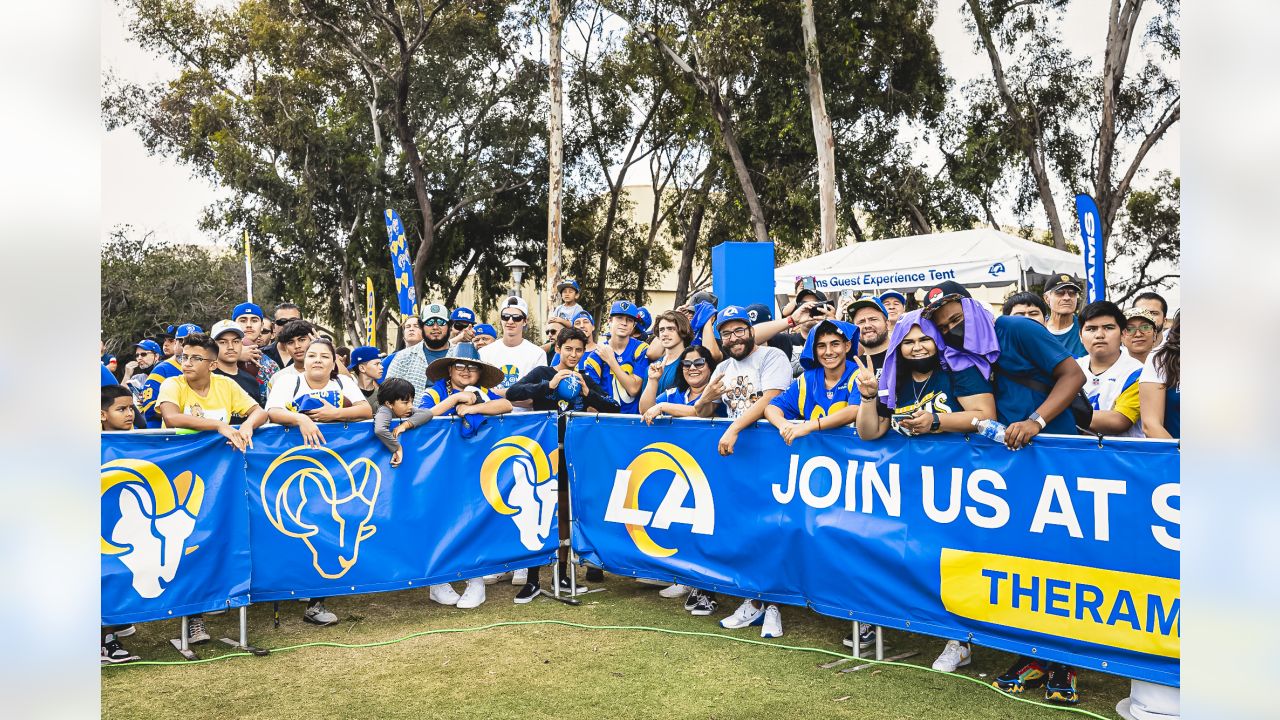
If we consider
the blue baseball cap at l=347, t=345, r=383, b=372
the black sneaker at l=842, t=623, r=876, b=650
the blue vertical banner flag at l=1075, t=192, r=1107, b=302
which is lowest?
the black sneaker at l=842, t=623, r=876, b=650

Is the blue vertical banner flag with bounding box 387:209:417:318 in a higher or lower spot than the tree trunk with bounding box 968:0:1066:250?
lower

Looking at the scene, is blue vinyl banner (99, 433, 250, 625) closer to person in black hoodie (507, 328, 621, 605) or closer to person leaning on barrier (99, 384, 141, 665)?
person leaning on barrier (99, 384, 141, 665)

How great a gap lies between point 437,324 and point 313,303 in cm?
2339

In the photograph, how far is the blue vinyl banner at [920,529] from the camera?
14.1ft

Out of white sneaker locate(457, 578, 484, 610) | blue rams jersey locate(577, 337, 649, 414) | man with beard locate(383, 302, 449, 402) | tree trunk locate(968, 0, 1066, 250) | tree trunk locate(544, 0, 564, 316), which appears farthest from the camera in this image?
tree trunk locate(968, 0, 1066, 250)

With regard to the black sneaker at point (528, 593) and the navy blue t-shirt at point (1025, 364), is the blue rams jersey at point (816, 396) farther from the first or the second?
the black sneaker at point (528, 593)

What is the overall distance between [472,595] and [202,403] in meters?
2.29

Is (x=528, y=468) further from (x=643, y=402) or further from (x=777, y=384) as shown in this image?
A: (x=777, y=384)

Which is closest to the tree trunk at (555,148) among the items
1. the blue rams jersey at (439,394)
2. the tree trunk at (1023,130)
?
the tree trunk at (1023,130)

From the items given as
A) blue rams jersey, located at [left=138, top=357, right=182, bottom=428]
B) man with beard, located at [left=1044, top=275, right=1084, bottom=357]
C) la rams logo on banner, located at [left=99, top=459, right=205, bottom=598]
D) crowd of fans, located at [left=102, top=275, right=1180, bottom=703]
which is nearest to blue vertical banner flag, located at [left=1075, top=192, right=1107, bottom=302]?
crowd of fans, located at [left=102, top=275, right=1180, bottom=703]

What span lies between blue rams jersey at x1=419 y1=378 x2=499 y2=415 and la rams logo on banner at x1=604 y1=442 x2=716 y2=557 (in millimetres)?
1151

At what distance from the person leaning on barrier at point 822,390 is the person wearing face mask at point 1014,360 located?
853 mm

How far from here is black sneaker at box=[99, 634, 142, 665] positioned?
541 centimetres

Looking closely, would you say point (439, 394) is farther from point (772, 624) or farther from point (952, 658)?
point (952, 658)
